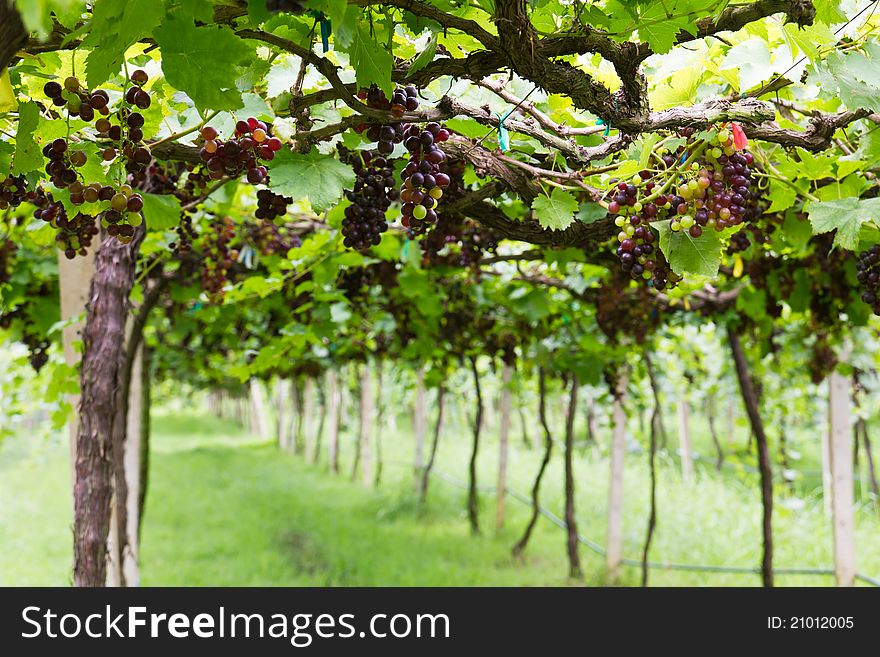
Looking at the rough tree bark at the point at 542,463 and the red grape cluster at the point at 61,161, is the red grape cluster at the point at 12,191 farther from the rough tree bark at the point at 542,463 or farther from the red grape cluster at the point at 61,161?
the rough tree bark at the point at 542,463

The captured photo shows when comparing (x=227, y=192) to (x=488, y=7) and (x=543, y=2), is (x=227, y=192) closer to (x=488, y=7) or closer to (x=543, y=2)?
(x=488, y=7)

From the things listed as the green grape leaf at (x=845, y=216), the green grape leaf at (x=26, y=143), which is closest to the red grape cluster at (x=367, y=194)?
the green grape leaf at (x=26, y=143)

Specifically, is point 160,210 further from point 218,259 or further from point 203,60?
point 218,259

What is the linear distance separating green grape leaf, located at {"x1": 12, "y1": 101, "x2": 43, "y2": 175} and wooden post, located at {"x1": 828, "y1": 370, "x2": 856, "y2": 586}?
6024 mm

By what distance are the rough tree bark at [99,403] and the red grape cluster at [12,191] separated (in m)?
1.14

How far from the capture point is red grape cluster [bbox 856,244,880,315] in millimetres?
2111

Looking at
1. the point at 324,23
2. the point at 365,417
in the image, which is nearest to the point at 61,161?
the point at 324,23

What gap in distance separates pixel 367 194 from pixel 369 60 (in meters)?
0.60

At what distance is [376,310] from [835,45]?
Answer: 475cm

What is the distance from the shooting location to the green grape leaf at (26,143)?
4.38ft

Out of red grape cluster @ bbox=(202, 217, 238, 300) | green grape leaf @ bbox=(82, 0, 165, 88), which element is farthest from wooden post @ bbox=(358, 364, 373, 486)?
green grape leaf @ bbox=(82, 0, 165, 88)

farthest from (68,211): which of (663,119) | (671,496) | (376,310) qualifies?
(671,496)

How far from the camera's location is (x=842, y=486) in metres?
5.84

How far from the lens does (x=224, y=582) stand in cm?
729
